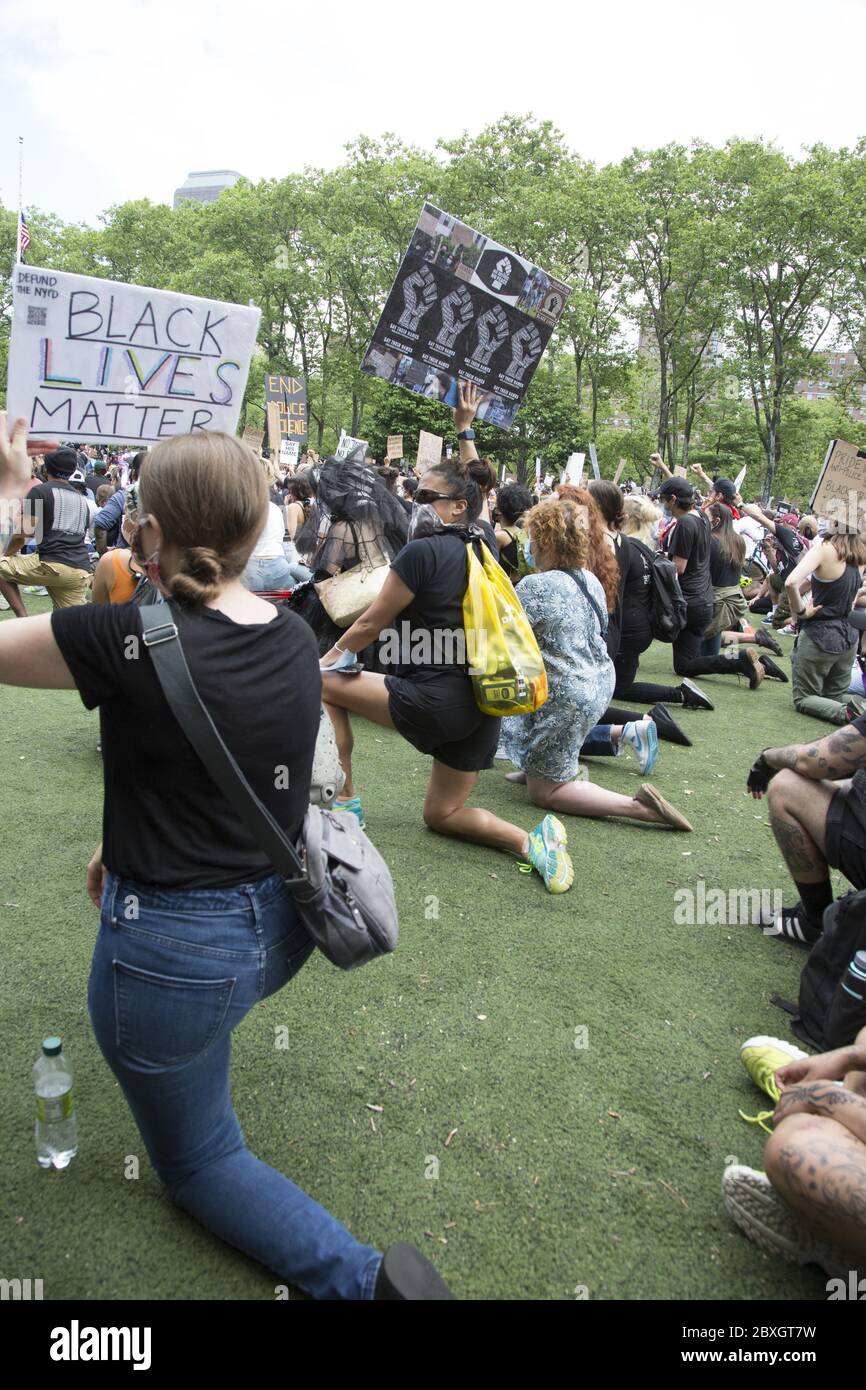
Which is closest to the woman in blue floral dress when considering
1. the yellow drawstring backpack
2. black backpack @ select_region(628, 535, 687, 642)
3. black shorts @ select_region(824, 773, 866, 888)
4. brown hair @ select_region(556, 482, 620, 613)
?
brown hair @ select_region(556, 482, 620, 613)

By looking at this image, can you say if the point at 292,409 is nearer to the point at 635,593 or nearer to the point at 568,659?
the point at 635,593

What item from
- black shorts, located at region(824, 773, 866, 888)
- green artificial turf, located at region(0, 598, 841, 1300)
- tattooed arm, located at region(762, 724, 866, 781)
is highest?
tattooed arm, located at region(762, 724, 866, 781)

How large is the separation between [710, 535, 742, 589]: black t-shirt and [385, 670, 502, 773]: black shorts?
256 inches

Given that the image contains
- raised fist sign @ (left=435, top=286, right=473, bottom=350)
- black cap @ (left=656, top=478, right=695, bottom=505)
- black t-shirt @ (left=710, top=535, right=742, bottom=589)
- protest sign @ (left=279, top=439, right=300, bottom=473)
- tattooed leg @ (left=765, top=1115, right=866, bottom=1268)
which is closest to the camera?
tattooed leg @ (left=765, top=1115, right=866, bottom=1268)

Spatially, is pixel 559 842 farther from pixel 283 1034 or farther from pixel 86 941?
pixel 86 941

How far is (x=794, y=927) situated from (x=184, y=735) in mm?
3154

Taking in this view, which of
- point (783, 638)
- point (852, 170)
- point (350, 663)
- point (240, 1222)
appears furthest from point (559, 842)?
point (852, 170)

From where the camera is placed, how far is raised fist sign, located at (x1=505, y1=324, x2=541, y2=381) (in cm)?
631

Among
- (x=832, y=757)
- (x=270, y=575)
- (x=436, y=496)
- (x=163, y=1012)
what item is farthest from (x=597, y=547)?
(x=163, y=1012)

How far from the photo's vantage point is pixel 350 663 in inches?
172

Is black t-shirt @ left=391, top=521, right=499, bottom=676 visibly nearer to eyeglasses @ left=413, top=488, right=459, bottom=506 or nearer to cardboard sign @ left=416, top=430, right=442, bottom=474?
eyeglasses @ left=413, top=488, right=459, bottom=506

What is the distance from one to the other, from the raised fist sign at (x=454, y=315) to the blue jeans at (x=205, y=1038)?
16.9 feet

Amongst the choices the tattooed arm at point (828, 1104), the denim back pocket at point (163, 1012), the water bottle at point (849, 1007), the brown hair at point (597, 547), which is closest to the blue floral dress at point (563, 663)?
the brown hair at point (597, 547)
